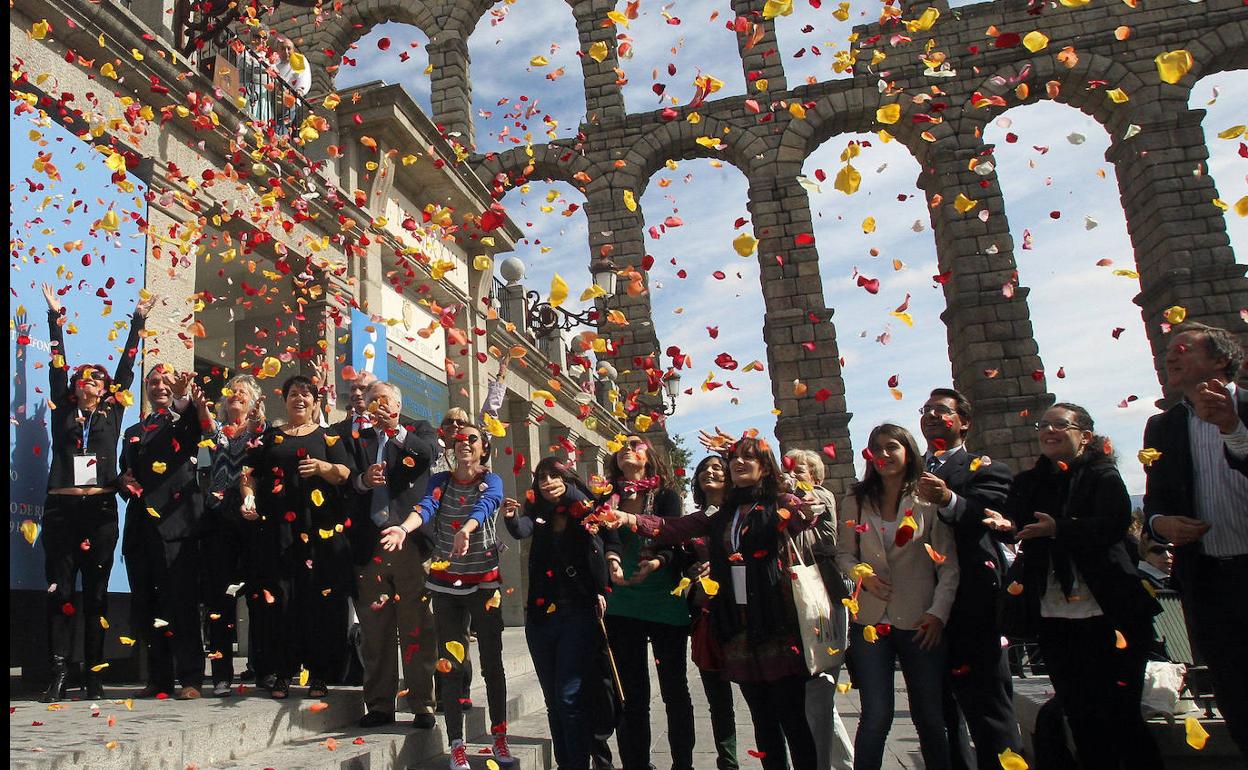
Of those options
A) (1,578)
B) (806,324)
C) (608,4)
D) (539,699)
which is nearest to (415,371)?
(539,699)

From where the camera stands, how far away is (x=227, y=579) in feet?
16.7

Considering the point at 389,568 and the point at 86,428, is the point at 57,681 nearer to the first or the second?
the point at 86,428

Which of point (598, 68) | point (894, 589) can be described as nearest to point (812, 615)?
point (894, 589)

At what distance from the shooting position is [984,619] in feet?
12.1

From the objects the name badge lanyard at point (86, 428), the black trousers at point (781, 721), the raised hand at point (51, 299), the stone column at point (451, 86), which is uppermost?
the stone column at point (451, 86)

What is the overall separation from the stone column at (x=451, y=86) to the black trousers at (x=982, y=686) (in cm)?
2086

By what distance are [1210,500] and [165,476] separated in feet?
16.3

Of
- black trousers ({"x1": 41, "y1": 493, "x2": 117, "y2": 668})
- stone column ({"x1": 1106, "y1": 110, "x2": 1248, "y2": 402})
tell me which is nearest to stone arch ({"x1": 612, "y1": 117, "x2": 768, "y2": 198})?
stone column ({"x1": 1106, "y1": 110, "x2": 1248, "y2": 402})

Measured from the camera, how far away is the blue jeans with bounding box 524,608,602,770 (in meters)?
4.22

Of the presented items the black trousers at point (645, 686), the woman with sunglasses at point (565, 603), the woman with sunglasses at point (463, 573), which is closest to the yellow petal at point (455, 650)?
the woman with sunglasses at point (463, 573)

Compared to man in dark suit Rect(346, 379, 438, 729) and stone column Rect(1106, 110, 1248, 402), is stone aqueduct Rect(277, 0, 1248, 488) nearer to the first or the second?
stone column Rect(1106, 110, 1248, 402)

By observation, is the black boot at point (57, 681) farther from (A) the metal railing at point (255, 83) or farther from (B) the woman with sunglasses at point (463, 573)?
(A) the metal railing at point (255, 83)

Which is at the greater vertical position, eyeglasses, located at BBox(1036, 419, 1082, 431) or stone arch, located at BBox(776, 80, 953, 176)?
stone arch, located at BBox(776, 80, 953, 176)

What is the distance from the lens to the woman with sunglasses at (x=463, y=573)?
441 cm
